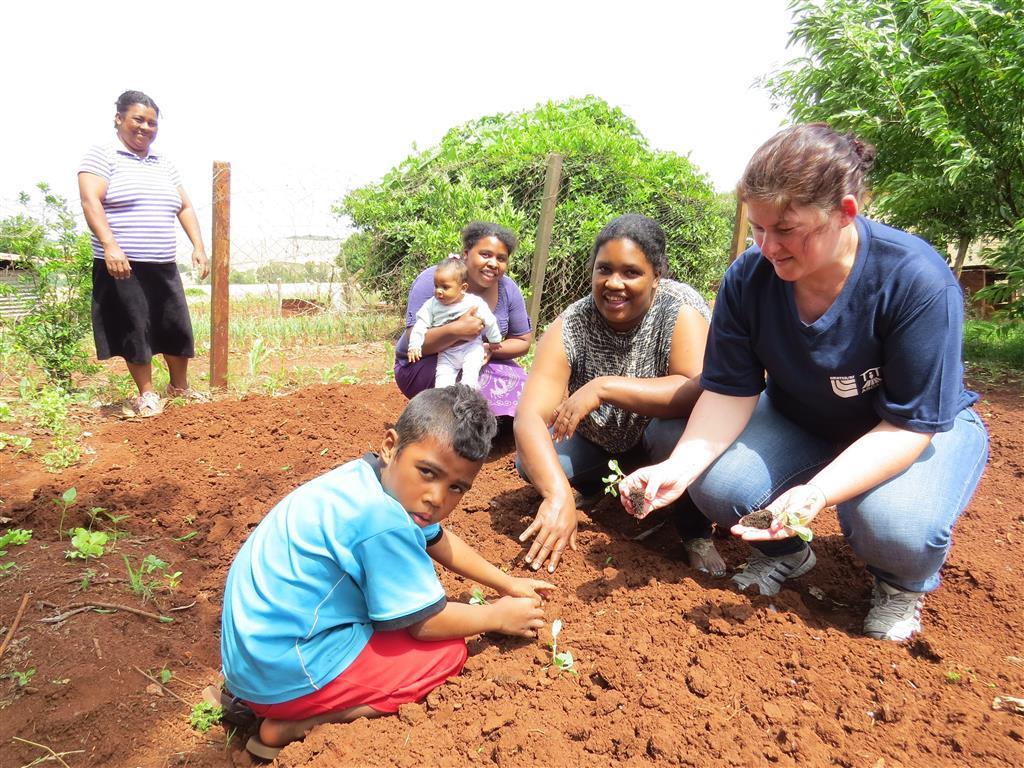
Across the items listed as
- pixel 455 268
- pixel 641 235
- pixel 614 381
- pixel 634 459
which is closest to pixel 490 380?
pixel 455 268

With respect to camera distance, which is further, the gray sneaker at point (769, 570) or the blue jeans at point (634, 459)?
the blue jeans at point (634, 459)

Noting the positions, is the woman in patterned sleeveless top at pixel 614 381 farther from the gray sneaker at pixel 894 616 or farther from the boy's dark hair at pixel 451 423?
the boy's dark hair at pixel 451 423

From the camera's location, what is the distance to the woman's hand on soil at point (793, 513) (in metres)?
1.84

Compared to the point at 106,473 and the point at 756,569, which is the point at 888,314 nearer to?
the point at 756,569

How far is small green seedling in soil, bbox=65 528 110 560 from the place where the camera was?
105 inches

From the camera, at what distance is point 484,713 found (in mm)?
1820

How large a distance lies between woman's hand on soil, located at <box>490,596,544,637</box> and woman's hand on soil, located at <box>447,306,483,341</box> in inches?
80.2

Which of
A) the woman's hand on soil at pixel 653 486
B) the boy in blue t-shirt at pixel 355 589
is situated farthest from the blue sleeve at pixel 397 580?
the woman's hand on soil at pixel 653 486

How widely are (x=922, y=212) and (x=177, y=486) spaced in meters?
7.72

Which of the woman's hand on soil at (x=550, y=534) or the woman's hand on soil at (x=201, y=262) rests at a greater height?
the woman's hand on soil at (x=201, y=262)

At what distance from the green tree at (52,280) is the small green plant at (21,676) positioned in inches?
127

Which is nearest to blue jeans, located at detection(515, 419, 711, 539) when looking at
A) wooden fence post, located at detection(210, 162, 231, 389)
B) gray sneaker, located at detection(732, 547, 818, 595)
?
gray sneaker, located at detection(732, 547, 818, 595)

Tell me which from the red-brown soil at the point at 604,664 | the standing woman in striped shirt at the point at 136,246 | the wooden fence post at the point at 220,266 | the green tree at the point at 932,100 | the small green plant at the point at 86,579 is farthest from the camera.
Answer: the green tree at the point at 932,100

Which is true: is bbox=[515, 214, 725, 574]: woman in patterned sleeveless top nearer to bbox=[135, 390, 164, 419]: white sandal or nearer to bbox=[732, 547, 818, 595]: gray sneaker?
bbox=[732, 547, 818, 595]: gray sneaker
